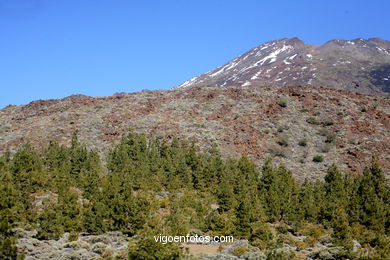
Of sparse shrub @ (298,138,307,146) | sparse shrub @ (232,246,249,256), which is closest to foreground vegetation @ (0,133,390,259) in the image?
sparse shrub @ (232,246,249,256)

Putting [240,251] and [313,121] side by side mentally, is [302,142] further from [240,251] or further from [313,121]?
[240,251]

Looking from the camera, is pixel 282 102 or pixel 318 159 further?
pixel 282 102

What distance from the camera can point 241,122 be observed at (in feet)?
168

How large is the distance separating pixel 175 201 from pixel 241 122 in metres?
25.4

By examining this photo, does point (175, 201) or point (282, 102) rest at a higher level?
point (282, 102)

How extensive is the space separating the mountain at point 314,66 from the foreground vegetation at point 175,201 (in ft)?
260

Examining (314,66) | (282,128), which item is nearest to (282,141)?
(282,128)

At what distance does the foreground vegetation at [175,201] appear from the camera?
20.0 meters

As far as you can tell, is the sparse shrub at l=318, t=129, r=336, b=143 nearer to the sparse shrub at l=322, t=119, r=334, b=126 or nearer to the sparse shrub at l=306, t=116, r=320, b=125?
the sparse shrub at l=322, t=119, r=334, b=126

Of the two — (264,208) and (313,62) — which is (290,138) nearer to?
(264,208)

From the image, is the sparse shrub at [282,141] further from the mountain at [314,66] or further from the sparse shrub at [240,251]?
the mountain at [314,66]

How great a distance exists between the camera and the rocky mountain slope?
1766 inches

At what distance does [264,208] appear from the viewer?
92.6 feet

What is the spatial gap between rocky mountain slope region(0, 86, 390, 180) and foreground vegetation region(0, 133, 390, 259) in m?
5.98
